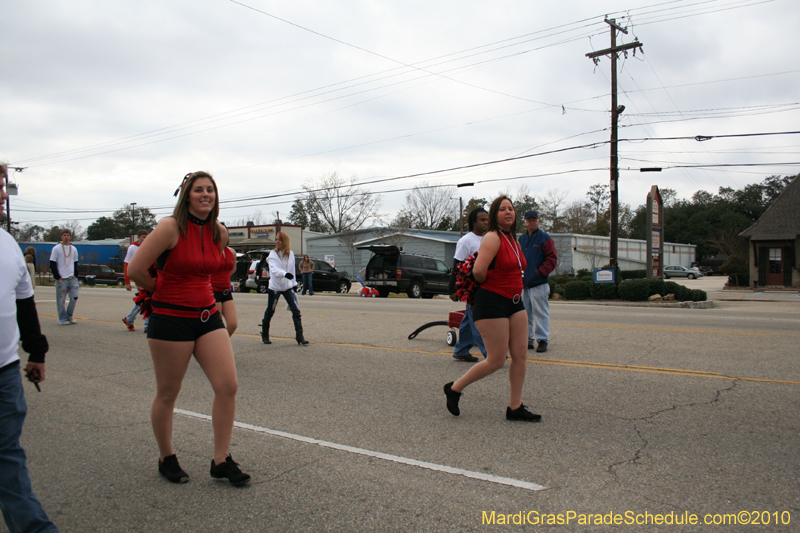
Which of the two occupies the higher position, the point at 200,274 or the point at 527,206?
the point at 527,206

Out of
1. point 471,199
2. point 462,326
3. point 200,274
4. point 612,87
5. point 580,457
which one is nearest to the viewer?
point 200,274

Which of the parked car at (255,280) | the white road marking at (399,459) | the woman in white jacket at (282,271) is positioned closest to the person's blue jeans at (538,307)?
the woman in white jacket at (282,271)

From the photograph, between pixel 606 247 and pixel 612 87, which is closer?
pixel 612 87

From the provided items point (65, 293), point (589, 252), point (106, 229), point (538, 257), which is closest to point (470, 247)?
point (538, 257)

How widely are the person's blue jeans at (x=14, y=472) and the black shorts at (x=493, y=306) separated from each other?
3221mm

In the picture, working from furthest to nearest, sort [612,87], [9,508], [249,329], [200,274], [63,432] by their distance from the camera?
[612,87] < [249,329] < [63,432] < [200,274] < [9,508]

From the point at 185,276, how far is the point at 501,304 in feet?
8.12

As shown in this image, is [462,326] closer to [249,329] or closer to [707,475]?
[707,475]

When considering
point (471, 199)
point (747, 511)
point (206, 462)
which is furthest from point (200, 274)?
point (471, 199)

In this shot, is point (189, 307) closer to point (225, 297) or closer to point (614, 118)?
point (225, 297)

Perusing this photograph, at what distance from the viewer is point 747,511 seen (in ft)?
10.3

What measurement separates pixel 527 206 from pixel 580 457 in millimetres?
81422

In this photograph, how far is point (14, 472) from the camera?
2.43 metres

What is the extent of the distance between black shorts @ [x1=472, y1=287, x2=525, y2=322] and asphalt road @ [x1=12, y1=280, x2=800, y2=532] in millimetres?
940
